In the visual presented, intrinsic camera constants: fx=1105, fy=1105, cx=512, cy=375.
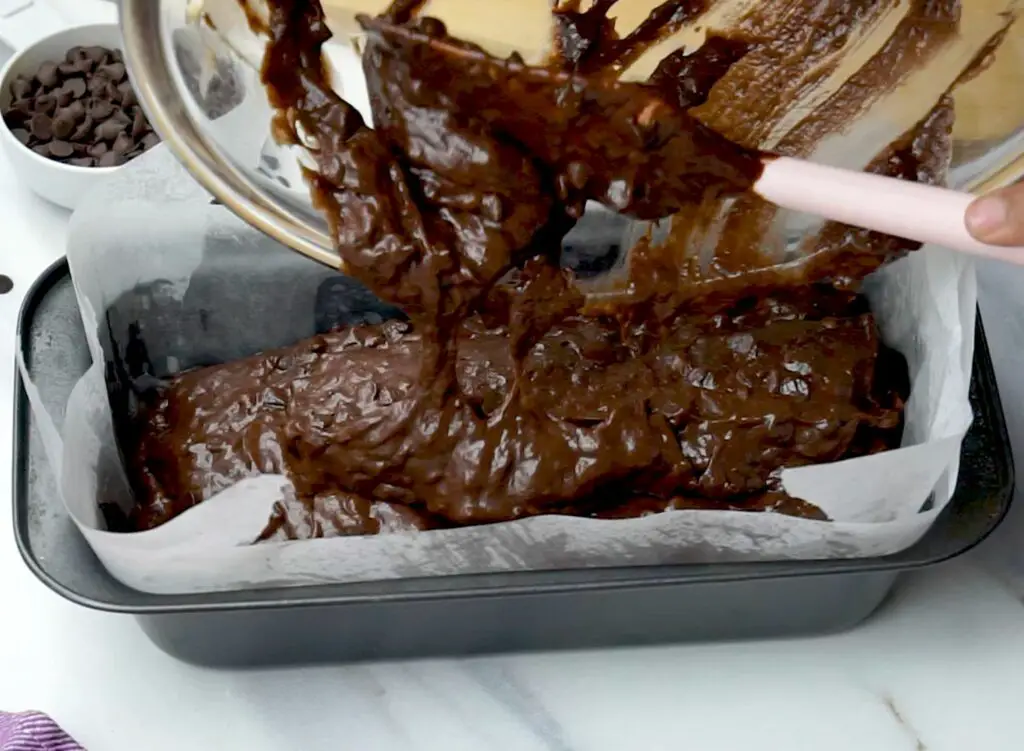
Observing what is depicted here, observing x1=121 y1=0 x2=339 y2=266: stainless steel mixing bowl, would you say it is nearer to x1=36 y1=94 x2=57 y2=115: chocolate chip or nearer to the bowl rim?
the bowl rim

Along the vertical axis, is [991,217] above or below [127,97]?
below

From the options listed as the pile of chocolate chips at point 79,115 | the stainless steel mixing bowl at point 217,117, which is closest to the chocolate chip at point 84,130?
the pile of chocolate chips at point 79,115

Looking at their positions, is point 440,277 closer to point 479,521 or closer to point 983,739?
point 479,521

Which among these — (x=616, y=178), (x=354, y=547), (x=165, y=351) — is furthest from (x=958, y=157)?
(x=165, y=351)

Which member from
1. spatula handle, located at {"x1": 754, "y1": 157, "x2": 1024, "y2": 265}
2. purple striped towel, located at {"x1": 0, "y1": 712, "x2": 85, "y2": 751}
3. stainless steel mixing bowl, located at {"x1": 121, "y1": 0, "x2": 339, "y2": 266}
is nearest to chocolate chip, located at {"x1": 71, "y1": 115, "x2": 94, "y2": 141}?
stainless steel mixing bowl, located at {"x1": 121, "y1": 0, "x2": 339, "y2": 266}

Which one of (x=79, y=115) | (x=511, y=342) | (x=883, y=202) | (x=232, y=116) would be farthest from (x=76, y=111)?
(x=883, y=202)

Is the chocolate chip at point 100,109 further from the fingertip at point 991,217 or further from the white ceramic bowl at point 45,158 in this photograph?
the fingertip at point 991,217

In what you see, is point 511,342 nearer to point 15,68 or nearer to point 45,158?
point 45,158
